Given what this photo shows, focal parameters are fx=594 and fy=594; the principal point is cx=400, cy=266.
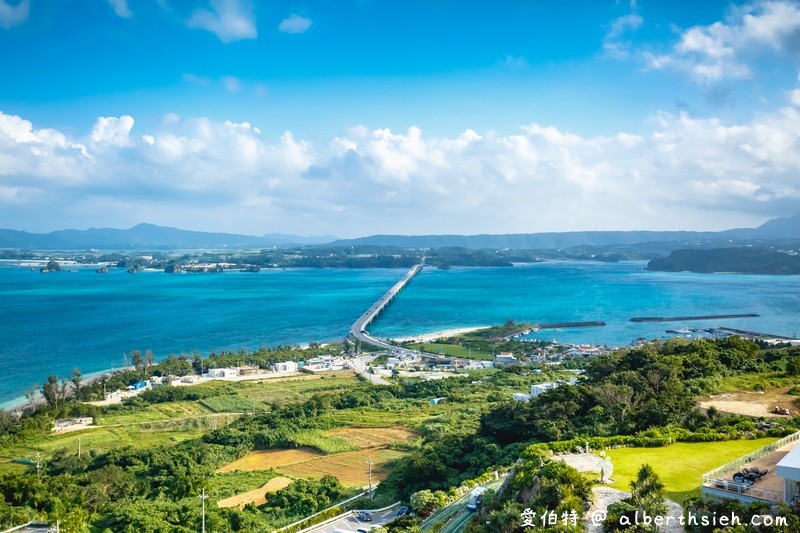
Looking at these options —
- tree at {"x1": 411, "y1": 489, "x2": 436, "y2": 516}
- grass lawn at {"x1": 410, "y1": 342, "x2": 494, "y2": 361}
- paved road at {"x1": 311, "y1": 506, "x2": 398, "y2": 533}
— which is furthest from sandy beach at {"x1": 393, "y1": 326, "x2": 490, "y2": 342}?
tree at {"x1": 411, "y1": 489, "x2": 436, "y2": 516}

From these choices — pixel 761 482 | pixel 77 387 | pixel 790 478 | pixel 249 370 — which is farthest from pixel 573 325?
pixel 790 478

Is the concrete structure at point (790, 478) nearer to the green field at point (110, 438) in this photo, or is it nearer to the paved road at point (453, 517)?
the paved road at point (453, 517)

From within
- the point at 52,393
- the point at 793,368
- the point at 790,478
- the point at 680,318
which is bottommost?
the point at 680,318

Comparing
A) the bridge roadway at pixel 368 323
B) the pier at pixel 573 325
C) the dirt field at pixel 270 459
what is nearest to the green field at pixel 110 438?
the dirt field at pixel 270 459

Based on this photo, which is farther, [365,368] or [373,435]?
[365,368]

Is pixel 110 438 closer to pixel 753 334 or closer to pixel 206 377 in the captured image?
pixel 206 377

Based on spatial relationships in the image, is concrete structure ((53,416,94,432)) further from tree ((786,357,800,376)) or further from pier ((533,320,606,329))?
pier ((533,320,606,329))
